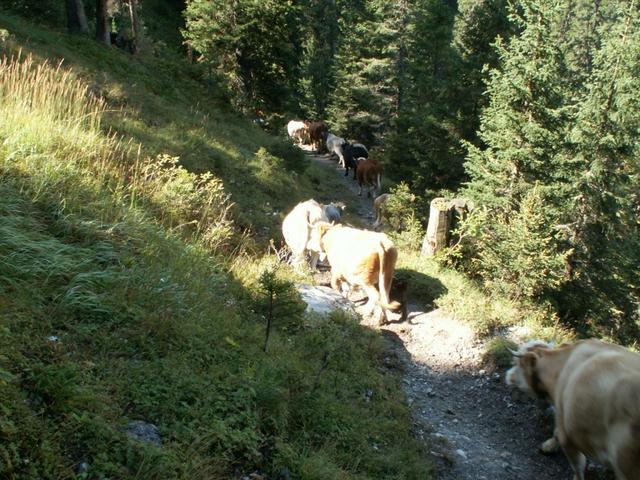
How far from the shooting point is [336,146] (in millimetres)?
28719

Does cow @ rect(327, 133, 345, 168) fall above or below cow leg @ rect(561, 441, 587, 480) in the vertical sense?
above

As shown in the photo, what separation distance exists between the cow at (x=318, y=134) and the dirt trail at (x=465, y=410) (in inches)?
931

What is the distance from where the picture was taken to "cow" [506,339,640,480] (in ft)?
12.9

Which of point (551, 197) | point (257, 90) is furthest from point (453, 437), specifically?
point (257, 90)

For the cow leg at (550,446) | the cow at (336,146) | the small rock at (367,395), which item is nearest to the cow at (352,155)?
the cow at (336,146)

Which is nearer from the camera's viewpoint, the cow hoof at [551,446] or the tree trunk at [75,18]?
the cow hoof at [551,446]

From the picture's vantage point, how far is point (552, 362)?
5.09 meters

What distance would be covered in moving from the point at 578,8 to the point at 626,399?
71536 mm

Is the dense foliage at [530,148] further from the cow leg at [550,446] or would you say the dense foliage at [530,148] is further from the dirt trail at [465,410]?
the cow leg at [550,446]

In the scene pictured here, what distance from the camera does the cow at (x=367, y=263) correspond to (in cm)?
814

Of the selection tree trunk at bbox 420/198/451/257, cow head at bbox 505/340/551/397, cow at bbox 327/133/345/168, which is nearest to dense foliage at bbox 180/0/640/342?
tree trunk at bbox 420/198/451/257

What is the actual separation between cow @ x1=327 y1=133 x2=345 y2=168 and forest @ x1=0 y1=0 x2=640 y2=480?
17.8 feet

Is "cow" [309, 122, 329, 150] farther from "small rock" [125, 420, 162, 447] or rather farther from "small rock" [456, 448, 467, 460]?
"small rock" [125, 420, 162, 447]

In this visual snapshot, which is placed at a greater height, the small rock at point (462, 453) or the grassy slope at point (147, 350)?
the grassy slope at point (147, 350)
